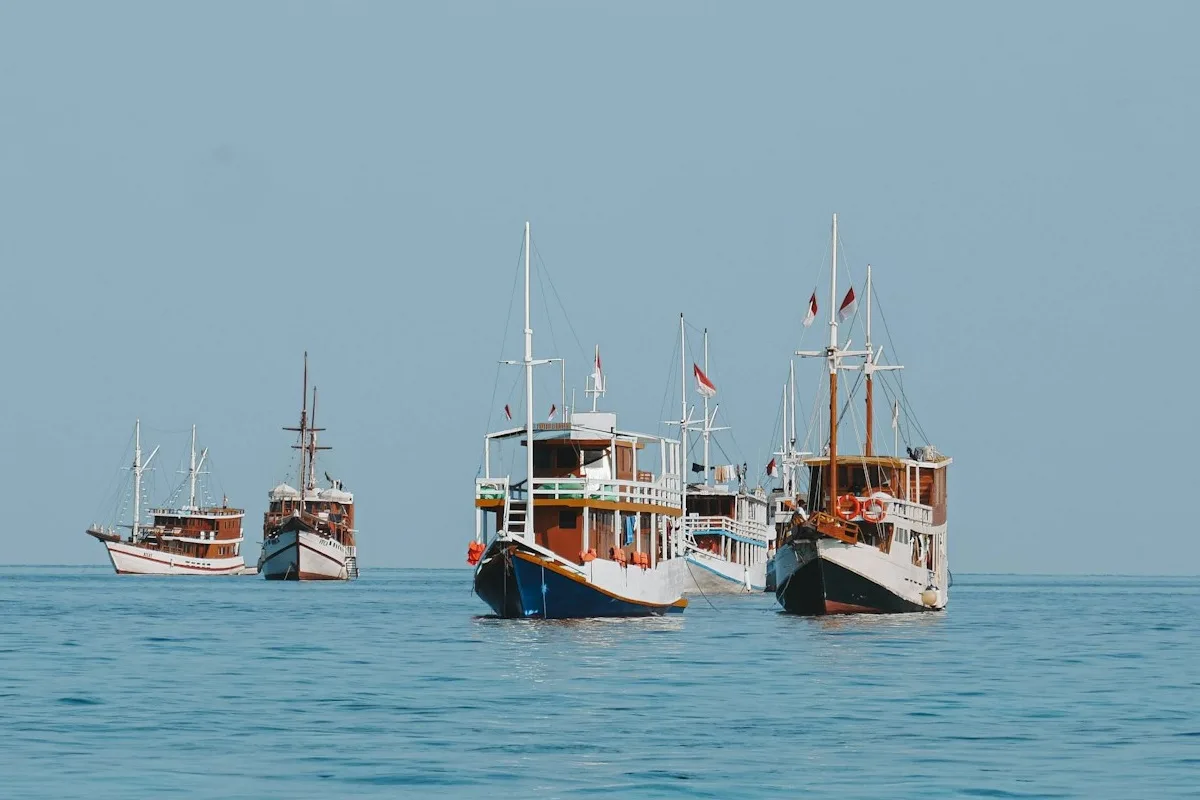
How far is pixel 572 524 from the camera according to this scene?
65375 millimetres

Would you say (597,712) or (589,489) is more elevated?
(589,489)

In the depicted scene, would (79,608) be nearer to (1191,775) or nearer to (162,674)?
(162,674)

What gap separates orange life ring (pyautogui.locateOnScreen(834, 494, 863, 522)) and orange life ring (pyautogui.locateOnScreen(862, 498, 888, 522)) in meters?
0.26

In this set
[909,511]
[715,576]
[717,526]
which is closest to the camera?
[909,511]

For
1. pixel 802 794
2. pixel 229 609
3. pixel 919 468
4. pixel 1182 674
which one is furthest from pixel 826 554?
pixel 802 794

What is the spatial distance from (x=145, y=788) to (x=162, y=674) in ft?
65.7

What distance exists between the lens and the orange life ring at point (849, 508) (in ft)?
237

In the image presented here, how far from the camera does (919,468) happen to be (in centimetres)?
8231

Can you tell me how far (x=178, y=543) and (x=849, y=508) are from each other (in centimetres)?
12530

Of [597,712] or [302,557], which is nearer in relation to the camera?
[597,712]

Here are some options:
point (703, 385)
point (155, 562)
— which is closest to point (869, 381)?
point (703, 385)

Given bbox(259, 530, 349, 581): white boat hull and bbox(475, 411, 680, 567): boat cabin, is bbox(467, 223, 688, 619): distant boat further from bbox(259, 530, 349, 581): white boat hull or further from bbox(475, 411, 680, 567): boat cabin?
bbox(259, 530, 349, 581): white boat hull

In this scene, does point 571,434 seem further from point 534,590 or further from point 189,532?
point 189,532

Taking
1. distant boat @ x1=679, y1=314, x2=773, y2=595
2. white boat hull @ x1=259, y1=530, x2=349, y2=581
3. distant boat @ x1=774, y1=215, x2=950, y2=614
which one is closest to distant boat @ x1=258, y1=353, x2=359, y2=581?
white boat hull @ x1=259, y1=530, x2=349, y2=581
